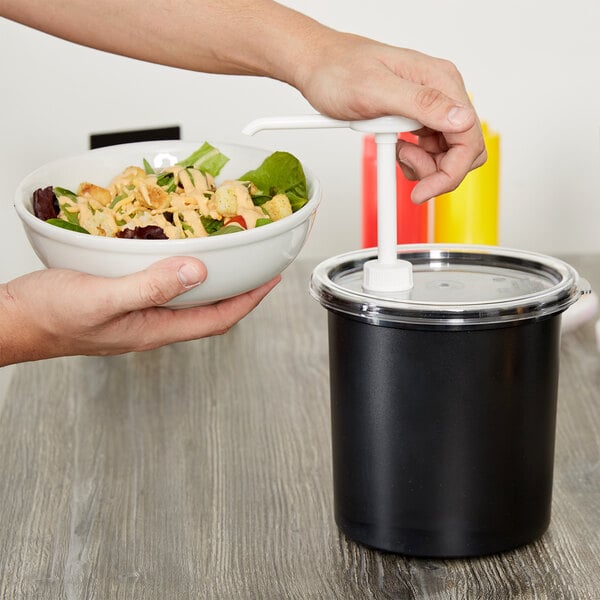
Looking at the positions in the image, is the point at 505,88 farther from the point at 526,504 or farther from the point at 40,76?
the point at 526,504

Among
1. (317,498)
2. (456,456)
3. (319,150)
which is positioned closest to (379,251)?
(456,456)

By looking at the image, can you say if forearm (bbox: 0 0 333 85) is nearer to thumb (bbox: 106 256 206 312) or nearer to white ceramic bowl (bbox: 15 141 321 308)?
white ceramic bowl (bbox: 15 141 321 308)

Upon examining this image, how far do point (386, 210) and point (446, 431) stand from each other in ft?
0.64

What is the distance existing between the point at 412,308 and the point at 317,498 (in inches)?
12.0

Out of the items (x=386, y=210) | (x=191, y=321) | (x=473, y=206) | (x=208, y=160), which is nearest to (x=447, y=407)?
(x=386, y=210)

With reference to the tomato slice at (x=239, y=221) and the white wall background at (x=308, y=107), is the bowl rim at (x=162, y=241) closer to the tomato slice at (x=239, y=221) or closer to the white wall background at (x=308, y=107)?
the tomato slice at (x=239, y=221)

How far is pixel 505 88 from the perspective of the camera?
2543 mm

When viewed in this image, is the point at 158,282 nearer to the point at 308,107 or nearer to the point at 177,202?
the point at 177,202

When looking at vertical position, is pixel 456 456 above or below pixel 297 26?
below

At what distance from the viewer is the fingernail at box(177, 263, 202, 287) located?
845mm

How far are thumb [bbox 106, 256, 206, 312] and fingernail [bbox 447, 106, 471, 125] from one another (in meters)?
0.25

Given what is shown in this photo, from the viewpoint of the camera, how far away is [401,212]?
5.01ft

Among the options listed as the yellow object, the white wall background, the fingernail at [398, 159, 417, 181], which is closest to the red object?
the yellow object

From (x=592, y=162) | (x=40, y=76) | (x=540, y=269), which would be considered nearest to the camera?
(x=540, y=269)
